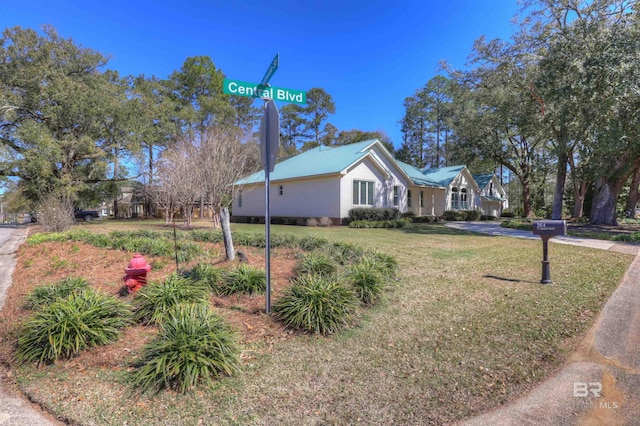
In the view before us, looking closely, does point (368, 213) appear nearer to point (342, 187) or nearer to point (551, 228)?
point (342, 187)

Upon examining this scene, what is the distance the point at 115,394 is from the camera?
2543 mm

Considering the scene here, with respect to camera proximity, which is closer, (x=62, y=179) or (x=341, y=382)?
(x=341, y=382)

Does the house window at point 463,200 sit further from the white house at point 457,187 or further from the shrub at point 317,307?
the shrub at point 317,307

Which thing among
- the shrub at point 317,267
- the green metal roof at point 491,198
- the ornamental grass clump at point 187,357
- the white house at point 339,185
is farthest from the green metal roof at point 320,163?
the green metal roof at point 491,198

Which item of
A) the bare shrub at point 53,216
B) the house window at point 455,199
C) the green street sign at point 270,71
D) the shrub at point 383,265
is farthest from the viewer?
the house window at point 455,199

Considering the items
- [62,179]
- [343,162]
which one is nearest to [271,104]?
[343,162]

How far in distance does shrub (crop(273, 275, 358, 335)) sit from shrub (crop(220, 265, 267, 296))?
82cm

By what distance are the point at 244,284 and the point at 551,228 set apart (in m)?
5.24

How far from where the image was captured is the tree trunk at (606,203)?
57.2 feet

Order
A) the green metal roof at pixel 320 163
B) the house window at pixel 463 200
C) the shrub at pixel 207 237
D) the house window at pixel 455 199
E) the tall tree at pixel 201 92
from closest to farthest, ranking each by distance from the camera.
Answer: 1. the shrub at pixel 207 237
2. the green metal roof at pixel 320 163
3. the house window at pixel 455 199
4. the house window at pixel 463 200
5. the tall tree at pixel 201 92

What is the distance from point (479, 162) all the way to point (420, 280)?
31.3m

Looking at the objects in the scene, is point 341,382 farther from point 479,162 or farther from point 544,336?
point 479,162

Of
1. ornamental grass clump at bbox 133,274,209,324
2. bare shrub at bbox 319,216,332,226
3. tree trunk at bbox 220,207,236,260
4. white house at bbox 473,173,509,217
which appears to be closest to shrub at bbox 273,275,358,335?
ornamental grass clump at bbox 133,274,209,324

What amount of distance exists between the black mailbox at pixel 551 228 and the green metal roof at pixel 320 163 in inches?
561
